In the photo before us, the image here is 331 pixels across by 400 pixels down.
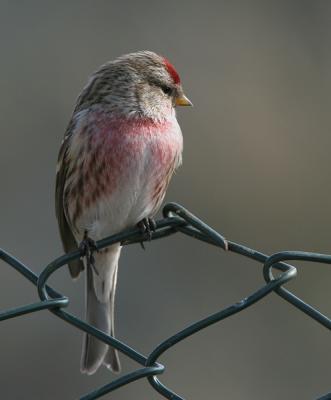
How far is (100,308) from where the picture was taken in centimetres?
400

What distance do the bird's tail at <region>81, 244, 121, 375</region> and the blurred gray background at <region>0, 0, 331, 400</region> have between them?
1376mm

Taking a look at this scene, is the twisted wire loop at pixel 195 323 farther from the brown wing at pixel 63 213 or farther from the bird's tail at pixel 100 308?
the brown wing at pixel 63 213

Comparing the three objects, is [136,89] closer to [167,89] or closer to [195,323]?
[167,89]

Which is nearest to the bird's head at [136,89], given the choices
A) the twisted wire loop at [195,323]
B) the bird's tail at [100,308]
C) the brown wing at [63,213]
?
the brown wing at [63,213]

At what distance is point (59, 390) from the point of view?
5.88 meters

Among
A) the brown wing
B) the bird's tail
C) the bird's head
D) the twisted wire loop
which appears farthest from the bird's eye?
the twisted wire loop

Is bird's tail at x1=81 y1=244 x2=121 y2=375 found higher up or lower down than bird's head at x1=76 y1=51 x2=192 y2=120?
lower down

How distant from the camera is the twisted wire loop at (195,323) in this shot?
2.43 meters

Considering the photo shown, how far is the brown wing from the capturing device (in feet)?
13.1

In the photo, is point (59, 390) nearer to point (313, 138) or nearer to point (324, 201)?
point (324, 201)

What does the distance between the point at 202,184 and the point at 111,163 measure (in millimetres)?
3322

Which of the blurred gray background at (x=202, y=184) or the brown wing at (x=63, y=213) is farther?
the blurred gray background at (x=202, y=184)

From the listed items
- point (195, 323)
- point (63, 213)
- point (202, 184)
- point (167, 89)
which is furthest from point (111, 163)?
point (202, 184)

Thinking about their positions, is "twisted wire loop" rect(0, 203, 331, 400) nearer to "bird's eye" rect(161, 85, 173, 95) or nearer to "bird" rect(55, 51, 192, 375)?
"bird" rect(55, 51, 192, 375)
